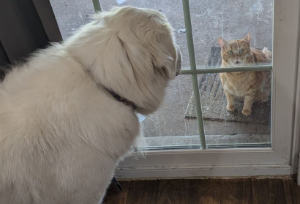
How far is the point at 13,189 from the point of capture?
0.99 m

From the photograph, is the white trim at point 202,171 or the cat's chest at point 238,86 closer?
the cat's chest at point 238,86

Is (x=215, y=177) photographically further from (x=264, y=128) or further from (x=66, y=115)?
(x=66, y=115)

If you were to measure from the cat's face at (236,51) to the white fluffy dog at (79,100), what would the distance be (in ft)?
1.14

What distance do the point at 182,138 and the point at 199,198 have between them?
0.29 metres

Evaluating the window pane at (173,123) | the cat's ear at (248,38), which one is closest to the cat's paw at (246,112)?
the window pane at (173,123)

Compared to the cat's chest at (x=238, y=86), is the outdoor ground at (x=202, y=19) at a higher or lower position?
higher

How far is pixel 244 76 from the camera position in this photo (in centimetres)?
138

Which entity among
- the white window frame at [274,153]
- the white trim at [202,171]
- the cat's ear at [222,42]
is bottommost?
the white trim at [202,171]

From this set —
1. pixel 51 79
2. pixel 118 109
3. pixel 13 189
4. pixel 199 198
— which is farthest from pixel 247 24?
pixel 13 189

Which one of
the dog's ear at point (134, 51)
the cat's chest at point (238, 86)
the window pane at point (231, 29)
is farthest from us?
the cat's chest at point (238, 86)

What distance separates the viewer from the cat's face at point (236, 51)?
1.30 m

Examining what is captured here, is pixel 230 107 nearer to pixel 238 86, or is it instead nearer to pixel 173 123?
pixel 238 86

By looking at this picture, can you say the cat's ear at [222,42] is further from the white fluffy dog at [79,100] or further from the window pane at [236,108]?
the white fluffy dog at [79,100]

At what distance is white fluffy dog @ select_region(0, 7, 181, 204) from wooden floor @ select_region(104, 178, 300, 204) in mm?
675
